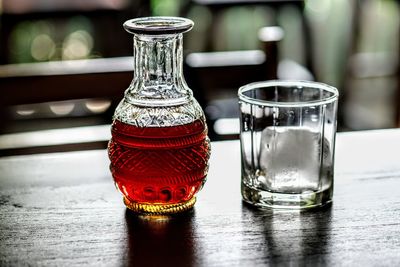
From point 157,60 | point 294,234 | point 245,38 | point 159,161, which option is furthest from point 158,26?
point 245,38

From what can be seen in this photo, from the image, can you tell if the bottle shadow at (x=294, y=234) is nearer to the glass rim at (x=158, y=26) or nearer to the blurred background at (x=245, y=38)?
the glass rim at (x=158, y=26)

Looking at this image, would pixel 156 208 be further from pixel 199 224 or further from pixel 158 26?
pixel 158 26

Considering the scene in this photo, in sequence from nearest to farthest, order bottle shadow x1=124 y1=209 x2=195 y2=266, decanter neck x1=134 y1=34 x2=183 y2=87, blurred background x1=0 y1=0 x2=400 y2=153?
bottle shadow x1=124 y1=209 x2=195 y2=266, decanter neck x1=134 y1=34 x2=183 y2=87, blurred background x1=0 y1=0 x2=400 y2=153

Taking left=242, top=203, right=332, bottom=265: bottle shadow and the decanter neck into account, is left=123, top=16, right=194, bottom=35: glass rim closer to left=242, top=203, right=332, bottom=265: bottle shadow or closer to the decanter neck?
the decanter neck

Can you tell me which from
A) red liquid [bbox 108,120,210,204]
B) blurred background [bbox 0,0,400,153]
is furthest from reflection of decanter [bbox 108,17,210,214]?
blurred background [bbox 0,0,400,153]

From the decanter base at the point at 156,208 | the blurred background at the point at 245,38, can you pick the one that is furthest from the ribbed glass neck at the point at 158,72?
the blurred background at the point at 245,38

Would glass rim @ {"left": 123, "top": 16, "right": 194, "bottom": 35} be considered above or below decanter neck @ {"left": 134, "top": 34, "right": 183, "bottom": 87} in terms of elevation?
above
